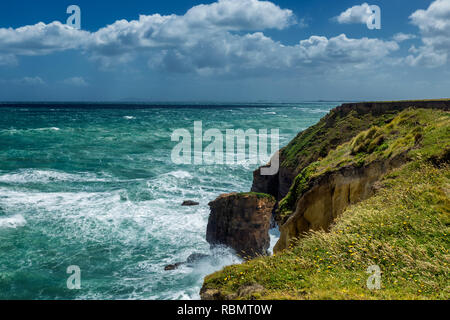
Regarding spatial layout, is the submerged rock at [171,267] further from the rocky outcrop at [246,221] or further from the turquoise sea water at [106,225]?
the rocky outcrop at [246,221]

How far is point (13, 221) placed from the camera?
75.0ft

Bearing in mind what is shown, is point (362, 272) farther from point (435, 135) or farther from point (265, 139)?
point (265, 139)

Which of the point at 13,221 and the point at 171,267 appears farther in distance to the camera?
the point at 13,221

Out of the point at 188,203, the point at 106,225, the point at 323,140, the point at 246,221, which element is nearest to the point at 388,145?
the point at 246,221

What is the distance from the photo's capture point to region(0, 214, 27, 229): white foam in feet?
73.4

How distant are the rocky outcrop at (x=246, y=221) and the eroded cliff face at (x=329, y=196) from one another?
8.29ft

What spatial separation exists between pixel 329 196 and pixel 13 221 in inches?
793

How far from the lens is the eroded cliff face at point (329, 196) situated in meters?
13.9

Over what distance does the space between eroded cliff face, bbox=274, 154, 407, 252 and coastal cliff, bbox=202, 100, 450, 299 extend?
0.04 meters

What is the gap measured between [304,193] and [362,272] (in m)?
8.41

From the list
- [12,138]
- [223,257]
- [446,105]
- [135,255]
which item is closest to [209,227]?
[223,257]

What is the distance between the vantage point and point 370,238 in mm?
8461

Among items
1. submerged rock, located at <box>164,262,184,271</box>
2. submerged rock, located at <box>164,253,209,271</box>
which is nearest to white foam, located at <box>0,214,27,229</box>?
submerged rock, located at <box>164,262,184,271</box>

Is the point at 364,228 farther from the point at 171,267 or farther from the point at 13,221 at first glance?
the point at 13,221
